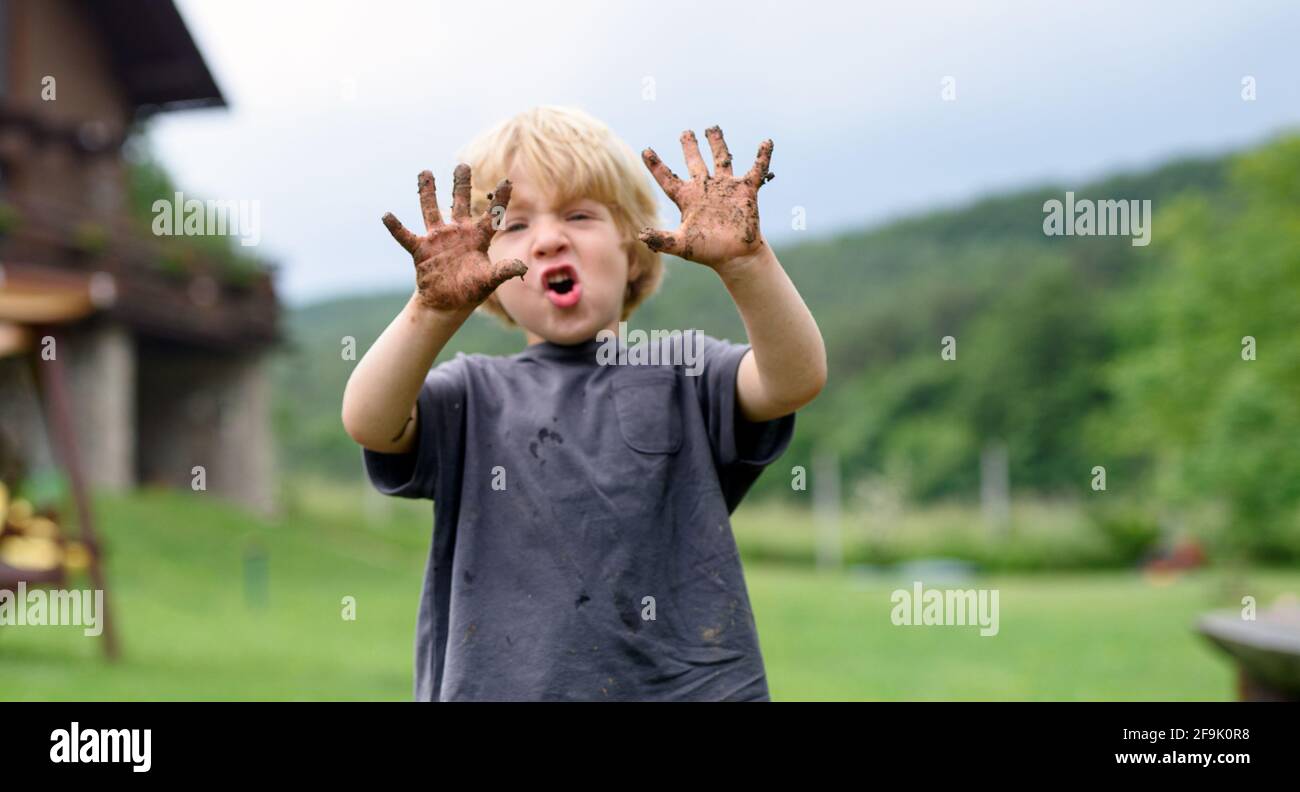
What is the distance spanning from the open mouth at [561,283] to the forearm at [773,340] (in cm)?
32

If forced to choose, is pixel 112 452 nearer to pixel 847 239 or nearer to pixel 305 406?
pixel 305 406

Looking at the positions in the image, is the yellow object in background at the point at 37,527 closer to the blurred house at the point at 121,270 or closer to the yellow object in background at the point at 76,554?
the yellow object in background at the point at 76,554

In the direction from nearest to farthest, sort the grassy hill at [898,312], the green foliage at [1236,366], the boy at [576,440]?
the boy at [576,440] → the green foliage at [1236,366] → the grassy hill at [898,312]

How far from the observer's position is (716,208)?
194cm

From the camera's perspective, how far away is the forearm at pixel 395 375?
202cm

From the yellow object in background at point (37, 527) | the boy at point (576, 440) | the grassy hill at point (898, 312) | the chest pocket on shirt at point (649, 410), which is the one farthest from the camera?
the grassy hill at point (898, 312)

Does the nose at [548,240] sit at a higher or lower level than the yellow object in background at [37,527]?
higher

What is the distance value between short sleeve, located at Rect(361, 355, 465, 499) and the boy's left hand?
1.89ft

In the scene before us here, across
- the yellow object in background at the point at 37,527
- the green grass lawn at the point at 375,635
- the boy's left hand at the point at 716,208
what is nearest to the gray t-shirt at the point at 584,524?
the boy's left hand at the point at 716,208

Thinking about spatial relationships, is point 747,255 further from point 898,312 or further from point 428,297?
point 898,312

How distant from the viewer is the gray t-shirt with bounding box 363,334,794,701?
214 cm
